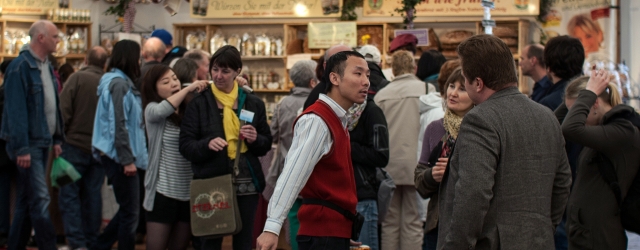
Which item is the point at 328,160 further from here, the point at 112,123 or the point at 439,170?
the point at 112,123

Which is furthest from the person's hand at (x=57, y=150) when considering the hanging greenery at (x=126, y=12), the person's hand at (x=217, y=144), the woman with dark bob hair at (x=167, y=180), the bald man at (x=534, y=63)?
the hanging greenery at (x=126, y=12)

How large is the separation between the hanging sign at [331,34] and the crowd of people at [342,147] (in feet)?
9.47

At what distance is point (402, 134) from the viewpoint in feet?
17.0

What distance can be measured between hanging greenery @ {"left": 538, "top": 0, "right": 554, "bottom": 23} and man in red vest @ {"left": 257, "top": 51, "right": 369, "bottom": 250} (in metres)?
6.65

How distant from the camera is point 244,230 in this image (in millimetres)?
4227

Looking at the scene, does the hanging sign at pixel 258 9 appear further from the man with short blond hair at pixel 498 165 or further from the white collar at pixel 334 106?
the man with short blond hair at pixel 498 165

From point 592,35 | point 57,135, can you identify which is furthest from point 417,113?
point 592,35

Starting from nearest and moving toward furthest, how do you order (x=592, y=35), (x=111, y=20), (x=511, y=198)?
1. (x=511, y=198)
2. (x=592, y=35)
3. (x=111, y=20)

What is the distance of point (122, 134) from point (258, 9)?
535 cm

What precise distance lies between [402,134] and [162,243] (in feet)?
5.88

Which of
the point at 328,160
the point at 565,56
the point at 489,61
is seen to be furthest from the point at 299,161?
the point at 565,56

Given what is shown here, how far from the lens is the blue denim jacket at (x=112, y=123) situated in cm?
512

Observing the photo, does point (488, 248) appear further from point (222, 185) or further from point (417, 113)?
point (417, 113)

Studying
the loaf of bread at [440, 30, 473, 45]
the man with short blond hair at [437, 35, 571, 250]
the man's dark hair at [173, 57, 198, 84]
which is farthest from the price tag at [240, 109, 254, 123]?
the loaf of bread at [440, 30, 473, 45]
